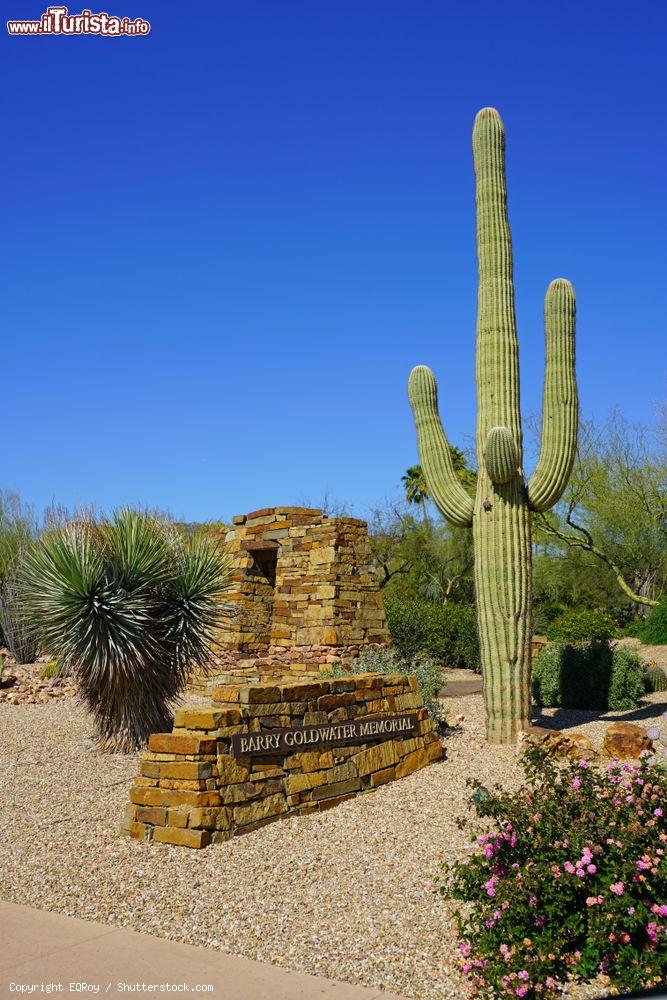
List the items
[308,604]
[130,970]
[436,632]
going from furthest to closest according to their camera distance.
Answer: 1. [436,632]
2. [308,604]
3. [130,970]

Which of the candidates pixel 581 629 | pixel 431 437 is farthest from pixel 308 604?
pixel 581 629

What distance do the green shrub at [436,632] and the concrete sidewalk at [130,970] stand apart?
1276cm

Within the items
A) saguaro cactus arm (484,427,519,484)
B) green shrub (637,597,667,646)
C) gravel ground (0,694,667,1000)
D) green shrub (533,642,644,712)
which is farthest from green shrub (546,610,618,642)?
gravel ground (0,694,667,1000)

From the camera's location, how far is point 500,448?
902cm

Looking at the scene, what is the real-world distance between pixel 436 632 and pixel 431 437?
29.1 feet

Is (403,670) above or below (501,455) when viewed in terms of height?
below

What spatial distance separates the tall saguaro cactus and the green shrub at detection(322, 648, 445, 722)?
0.82 metres

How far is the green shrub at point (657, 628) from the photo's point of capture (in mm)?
20078

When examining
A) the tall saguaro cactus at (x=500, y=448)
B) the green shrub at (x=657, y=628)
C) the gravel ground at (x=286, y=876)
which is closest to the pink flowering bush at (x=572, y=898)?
the gravel ground at (x=286, y=876)

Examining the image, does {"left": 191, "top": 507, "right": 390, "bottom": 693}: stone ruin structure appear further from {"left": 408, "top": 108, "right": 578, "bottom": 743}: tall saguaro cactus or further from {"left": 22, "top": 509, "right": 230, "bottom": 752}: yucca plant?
{"left": 408, "top": 108, "right": 578, "bottom": 743}: tall saguaro cactus

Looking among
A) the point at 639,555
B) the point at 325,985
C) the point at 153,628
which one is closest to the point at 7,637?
the point at 153,628

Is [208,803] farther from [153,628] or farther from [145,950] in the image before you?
[153,628]

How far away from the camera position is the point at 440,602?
25.5 metres

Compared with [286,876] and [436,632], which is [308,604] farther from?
[286,876]
